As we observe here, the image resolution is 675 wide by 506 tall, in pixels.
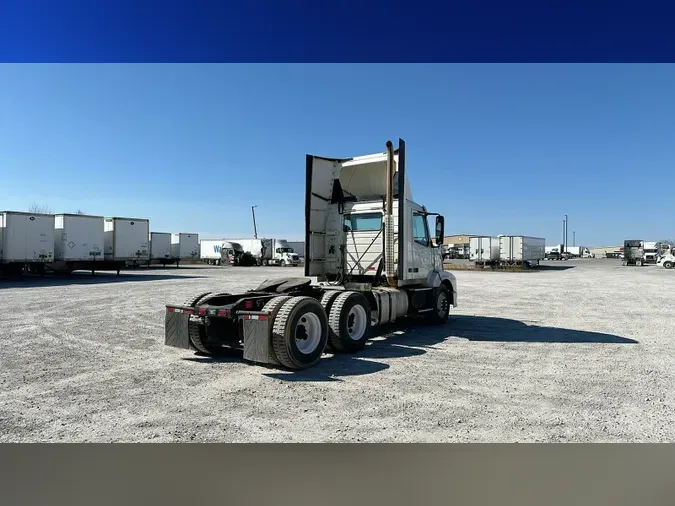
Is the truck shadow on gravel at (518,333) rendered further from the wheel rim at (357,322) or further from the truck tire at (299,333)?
the truck tire at (299,333)

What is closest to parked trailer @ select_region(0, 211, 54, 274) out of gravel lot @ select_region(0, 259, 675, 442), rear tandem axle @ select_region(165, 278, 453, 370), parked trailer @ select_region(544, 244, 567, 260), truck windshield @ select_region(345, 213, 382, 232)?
gravel lot @ select_region(0, 259, 675, 442)

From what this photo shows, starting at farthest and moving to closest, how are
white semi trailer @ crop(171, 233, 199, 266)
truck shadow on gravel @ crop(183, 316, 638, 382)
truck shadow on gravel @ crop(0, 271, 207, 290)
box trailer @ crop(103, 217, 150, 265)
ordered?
white semi trailer @ crop(171, 233, 199, 266), box trailer @ crop(103, 217, 150, 265), truck shadow on gravel @ crop(0, 271, 207, 290), truck shadow on gravel @ crop(183, 316, 638, 382)

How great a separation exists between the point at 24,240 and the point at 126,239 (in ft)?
26.5

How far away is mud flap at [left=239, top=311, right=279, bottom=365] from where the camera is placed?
6.95 meters

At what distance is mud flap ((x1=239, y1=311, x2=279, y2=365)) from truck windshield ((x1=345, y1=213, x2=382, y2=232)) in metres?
4.30

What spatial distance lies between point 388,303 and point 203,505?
6.92 m

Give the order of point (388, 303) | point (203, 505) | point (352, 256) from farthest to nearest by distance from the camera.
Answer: point (352, 256)
point (388, 303)
point (203, 505)

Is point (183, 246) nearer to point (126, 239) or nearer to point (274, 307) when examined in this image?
point (126, 239)

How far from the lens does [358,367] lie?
24.8 ft

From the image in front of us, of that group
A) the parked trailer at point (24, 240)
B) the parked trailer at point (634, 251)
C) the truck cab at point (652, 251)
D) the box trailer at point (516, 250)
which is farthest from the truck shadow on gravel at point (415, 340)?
the truck cab at point (652, 251)

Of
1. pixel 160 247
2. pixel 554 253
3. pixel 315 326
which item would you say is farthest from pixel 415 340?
pixel 554 253

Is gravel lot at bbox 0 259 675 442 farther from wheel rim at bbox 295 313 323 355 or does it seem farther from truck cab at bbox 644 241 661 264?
truck cab at bbox 644 241 661 264
